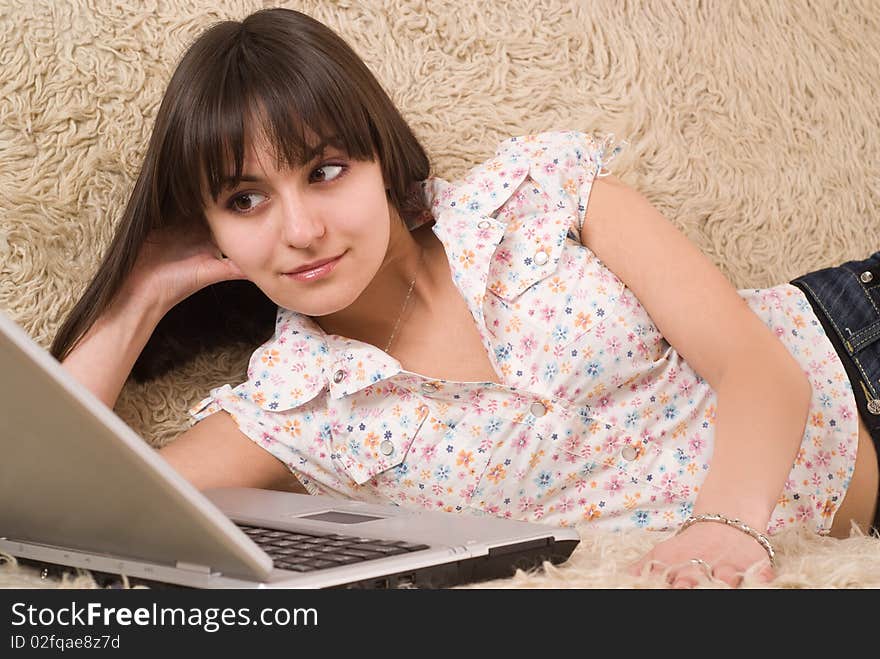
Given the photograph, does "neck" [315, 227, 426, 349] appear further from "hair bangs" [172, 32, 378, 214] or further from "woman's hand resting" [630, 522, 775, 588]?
"woman's hand resting" [630, 522, 775, 588]

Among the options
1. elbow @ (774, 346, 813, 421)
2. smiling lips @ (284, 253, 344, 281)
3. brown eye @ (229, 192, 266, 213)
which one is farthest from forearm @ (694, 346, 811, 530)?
brown eye @ (229, 192, 266, 213)

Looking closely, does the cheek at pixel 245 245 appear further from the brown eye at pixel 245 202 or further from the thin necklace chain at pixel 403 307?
the thin necklace chain at pixel 403 307

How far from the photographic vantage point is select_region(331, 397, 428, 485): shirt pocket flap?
1229 mm

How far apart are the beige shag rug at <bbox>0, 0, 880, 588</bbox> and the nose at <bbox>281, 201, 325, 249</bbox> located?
336mm

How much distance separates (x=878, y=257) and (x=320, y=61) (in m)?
0.80

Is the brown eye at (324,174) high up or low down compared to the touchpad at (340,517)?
up

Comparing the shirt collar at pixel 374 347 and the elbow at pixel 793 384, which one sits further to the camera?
the shirt collar at pixel 374 347

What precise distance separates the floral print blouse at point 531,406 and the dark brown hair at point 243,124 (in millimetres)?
155

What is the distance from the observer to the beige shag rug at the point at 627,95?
1335 mm

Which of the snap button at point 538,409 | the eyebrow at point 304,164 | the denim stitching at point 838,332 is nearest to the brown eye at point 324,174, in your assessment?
the eyebrow at point 304,164

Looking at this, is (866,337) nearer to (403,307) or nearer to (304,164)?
(403,307)

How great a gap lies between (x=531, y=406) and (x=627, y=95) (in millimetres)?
577
